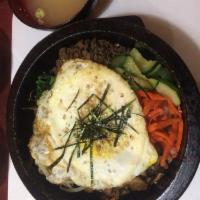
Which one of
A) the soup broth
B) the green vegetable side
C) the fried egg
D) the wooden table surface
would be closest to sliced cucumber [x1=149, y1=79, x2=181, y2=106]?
the green vegetable side

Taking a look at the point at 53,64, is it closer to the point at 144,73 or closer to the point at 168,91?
the point at 144,73

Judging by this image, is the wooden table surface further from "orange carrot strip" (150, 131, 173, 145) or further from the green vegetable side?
"orange carrot strip" (150, 131, 173, 145)

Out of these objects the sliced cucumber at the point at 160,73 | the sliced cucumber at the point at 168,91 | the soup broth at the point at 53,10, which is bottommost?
the sliced cucumber at the point at 168,91

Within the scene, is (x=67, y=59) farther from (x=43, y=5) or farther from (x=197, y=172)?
(x=197, y=172)

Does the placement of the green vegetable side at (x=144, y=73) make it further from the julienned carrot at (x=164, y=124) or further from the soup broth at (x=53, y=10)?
the soup broth at (x=53, y=10)

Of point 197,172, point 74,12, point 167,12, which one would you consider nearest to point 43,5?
point 74,12

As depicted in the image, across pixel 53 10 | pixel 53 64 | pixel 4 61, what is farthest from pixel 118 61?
pixel 4 61

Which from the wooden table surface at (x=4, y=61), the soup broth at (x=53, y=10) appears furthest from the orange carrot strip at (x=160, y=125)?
the wooden table surface at (x=4, y=61)
